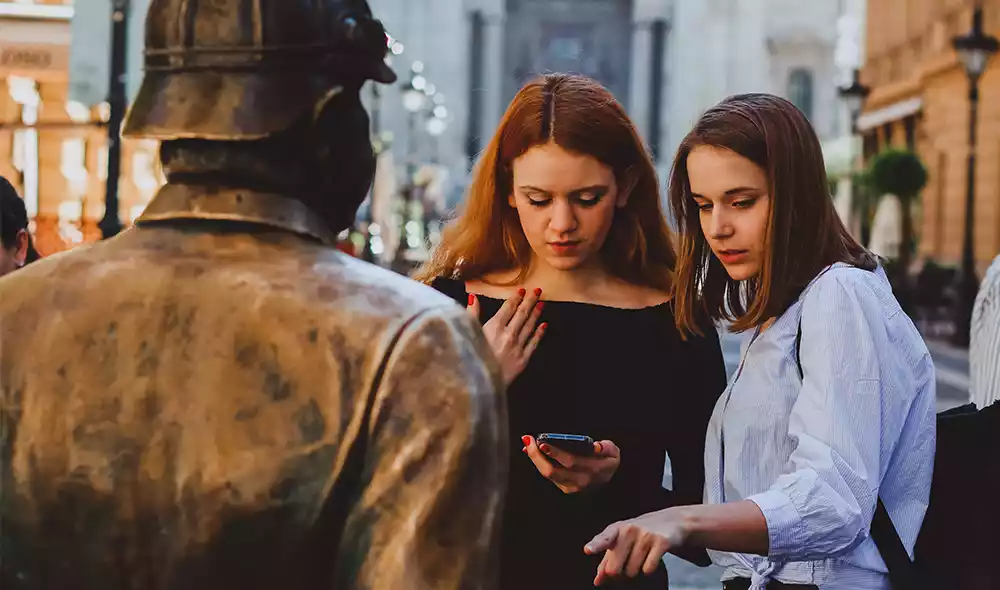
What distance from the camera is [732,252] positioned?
259cm

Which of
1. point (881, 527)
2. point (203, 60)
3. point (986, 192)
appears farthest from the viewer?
point (986, 192)

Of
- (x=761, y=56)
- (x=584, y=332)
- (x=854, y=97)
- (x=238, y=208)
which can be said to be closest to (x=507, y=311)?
(x=584, y=332)

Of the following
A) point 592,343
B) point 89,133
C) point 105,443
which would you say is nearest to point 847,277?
point 592,343

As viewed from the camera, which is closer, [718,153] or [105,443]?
[105,443]

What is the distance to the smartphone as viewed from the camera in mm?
2467

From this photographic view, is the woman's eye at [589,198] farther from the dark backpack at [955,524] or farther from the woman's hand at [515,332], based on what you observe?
the dark backpack at [955,524]

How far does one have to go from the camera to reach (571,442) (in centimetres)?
249

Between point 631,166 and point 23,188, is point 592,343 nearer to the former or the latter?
point 631,166

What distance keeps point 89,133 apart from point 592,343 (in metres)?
21.1

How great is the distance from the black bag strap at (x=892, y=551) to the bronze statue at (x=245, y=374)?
1.07 metres

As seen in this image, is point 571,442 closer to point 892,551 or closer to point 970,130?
point 892,551

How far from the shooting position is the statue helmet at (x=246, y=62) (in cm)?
152

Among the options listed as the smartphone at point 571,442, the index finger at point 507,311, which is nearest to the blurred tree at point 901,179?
the index finger at point 507,311

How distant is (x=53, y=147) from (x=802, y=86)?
186ft
